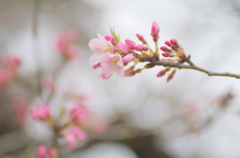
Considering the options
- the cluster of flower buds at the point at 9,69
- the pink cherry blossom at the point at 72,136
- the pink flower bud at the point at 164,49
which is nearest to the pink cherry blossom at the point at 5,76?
the cluster of flower buds at the point at 9,69

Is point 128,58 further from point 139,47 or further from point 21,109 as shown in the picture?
point 21,109

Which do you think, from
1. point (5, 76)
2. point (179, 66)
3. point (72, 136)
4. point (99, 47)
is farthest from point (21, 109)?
point (179, 66)

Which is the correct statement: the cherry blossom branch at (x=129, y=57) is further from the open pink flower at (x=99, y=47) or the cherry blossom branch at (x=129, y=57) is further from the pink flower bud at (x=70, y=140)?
the pink flower bud at (x=70, y=140)

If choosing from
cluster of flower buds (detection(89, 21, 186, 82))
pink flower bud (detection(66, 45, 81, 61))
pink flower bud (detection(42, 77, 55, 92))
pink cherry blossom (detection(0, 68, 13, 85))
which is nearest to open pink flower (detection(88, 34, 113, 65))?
cluster of flower buds (detection(89, 21, 186, 82))

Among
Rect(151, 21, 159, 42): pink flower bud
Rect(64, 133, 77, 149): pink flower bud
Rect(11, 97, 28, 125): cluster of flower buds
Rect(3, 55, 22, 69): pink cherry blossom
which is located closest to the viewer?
Rect(151, 21, 159, 42): pink flower bud

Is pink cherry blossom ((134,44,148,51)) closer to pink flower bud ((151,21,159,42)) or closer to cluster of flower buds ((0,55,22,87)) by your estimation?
pink flower bud ((151,21,159,42))
